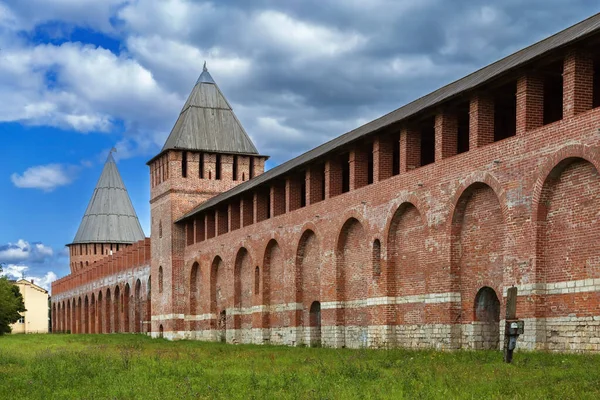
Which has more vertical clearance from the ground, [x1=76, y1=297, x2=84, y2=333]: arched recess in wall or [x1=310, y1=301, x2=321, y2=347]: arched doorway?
Answer: [x1=310, y1=301, x2=321, y2=347]: arched doorway

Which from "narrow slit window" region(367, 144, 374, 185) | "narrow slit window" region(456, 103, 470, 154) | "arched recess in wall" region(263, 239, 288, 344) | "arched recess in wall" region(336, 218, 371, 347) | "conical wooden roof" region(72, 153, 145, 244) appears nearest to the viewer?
"narrow slit window" region(456, 103, 470, 154)

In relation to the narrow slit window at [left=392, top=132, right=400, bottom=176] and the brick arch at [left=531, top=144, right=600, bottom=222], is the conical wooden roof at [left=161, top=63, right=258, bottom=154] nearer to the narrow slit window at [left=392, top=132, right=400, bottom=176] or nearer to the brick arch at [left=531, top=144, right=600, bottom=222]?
the narrow slit window at [left=392, top=132, right=400, bottom=176]

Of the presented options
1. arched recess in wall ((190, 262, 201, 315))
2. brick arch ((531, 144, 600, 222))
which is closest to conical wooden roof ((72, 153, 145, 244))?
arched recess in wall ((190, 262, 201, 315))

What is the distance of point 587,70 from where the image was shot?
54.6 feet

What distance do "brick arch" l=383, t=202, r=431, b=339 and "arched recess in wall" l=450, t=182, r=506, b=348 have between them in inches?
47.1

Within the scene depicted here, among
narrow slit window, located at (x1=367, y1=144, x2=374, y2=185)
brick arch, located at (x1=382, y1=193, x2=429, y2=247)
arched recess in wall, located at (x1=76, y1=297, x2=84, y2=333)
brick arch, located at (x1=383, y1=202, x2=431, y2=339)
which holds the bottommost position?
arched recess in wall, located at (x1=76, y1=297, x2=84, y2=333)

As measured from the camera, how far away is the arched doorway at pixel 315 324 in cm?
2811

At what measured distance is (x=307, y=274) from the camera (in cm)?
2861

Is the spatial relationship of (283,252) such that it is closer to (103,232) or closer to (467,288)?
(467,288)

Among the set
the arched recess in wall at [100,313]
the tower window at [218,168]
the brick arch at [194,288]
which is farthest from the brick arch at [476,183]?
the arched recess in wall at [100,313]

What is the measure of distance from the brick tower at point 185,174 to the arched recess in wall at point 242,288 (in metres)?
6.02

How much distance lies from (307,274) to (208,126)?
50.8ft

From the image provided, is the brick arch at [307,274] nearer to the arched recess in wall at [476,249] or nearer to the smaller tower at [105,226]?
the arched recess in wall at [476,249]

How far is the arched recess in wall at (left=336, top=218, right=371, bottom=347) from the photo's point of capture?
2469 cm
